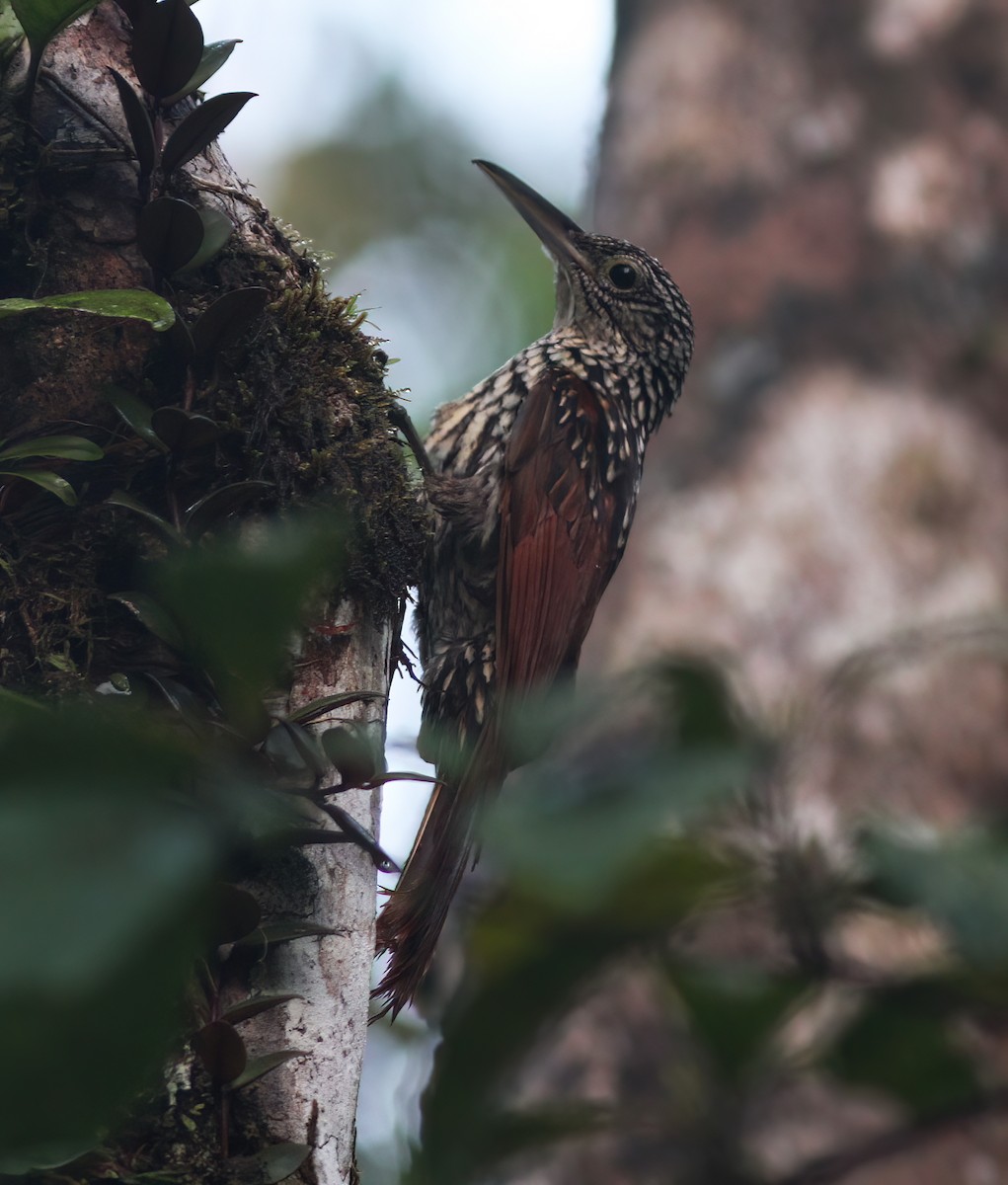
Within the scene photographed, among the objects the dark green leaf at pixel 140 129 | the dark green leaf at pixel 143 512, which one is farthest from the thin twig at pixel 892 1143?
the dark green leaf at pixel 140 129

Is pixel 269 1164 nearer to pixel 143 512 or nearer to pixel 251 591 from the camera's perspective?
pixel 143 512

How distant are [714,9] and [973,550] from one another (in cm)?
268

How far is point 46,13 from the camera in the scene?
4.85 ft

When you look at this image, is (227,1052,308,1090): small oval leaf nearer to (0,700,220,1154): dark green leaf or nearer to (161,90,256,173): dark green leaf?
(0,700,220,1154): dark green leaf

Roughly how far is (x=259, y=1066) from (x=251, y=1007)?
0.08 meters

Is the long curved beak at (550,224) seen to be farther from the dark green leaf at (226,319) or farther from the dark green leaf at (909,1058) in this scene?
the dark green leaf at (909,1058)

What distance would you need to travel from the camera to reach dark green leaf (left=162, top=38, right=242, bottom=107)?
1713 mm

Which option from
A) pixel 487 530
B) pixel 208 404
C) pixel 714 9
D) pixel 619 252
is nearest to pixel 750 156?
pixel 714 9

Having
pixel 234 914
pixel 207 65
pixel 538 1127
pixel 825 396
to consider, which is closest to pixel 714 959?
pixel 538 1127

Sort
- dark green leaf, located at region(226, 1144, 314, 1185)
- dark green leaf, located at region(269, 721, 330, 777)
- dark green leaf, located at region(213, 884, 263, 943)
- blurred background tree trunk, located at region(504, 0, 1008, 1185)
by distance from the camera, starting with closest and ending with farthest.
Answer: dark green leaf, located at region(269, 721, 330, 777)
dark green leaf, located at region(213, 884, 263, 943)
dark green leaf, located at region(226, 1144, 314, 1185)
blurred background tree trunk, located at region(504, 0, 1008, 1185)

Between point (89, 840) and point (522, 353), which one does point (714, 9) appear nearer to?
point (522, 353)

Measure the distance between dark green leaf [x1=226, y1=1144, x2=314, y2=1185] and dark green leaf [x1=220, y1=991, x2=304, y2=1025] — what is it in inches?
5.8

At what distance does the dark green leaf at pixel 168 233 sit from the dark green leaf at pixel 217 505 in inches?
13.0

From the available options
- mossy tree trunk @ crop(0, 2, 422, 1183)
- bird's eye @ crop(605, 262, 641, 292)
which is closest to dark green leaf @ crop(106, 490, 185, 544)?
mossy tree trunk @ crop(0, 2, 422, 1183)
